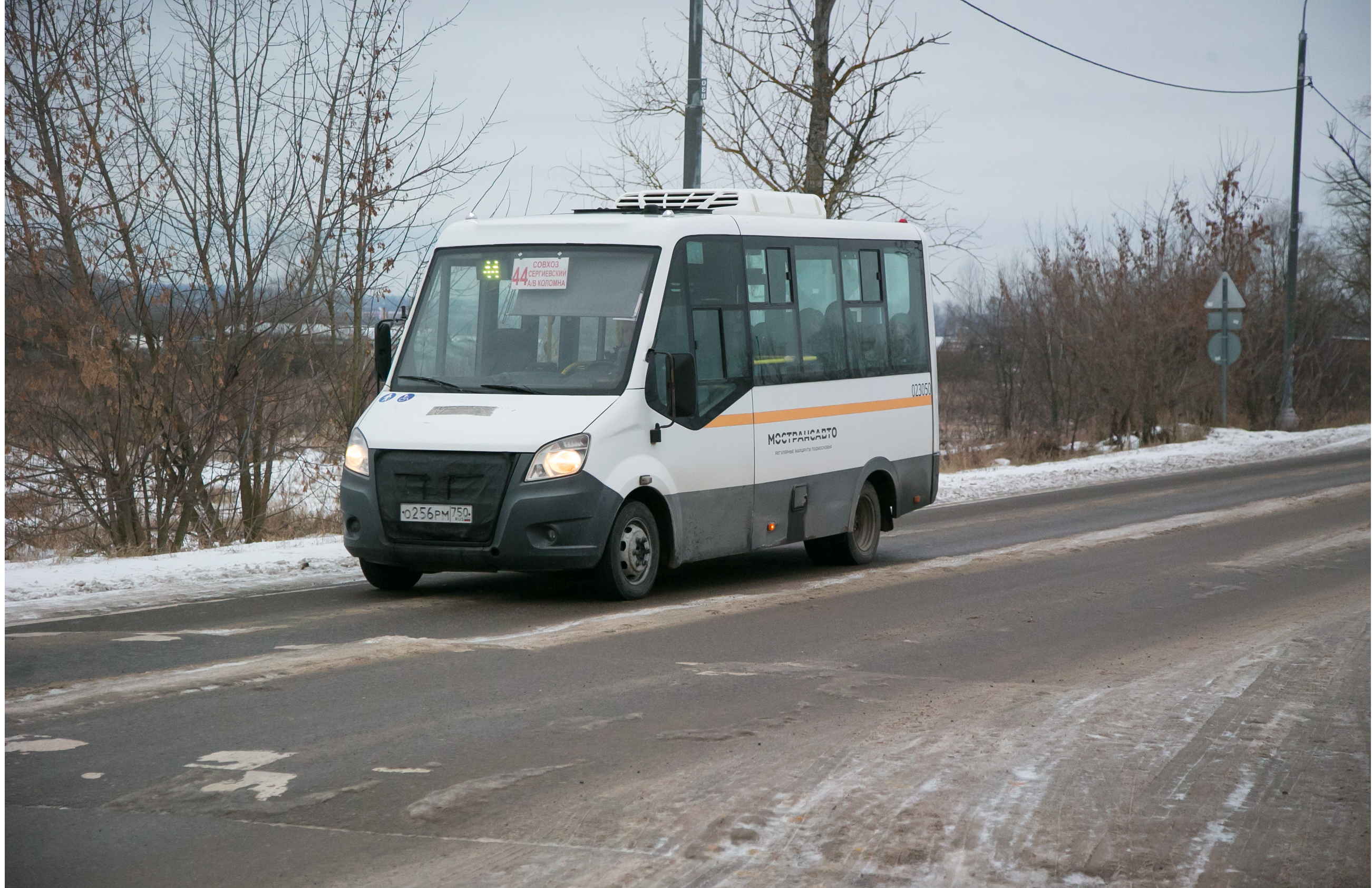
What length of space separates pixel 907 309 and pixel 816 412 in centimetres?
186

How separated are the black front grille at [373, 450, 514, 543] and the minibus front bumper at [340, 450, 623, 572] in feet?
0.07

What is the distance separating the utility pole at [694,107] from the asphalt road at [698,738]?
29.0 feet

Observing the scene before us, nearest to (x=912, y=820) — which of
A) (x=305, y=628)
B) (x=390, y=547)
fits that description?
(x=305, y=628)

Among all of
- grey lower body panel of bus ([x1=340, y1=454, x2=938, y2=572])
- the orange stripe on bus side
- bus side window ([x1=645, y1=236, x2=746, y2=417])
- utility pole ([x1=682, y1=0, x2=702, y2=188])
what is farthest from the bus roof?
utility pole ([x1=682, y1=0, x2=702, y2=188])

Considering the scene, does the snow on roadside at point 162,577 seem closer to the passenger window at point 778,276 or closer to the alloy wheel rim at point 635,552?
the alloy wheel rim at point 635,552

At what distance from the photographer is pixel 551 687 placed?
22.2ft

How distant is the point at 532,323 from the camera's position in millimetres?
9719

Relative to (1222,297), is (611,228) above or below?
below

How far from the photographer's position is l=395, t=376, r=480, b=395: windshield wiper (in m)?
9.59

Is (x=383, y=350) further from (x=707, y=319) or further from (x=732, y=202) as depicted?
(x=732, y=202)

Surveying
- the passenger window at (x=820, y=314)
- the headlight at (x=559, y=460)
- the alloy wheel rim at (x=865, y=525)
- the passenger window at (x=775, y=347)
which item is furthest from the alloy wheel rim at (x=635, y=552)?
the alloy wheel rim at (x=865, y=525)

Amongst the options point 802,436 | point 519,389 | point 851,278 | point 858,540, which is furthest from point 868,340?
point 519,389

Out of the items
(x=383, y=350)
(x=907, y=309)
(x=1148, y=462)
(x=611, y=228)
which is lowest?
(x=1148, y=462)

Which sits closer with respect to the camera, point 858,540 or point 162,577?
point 162,577
